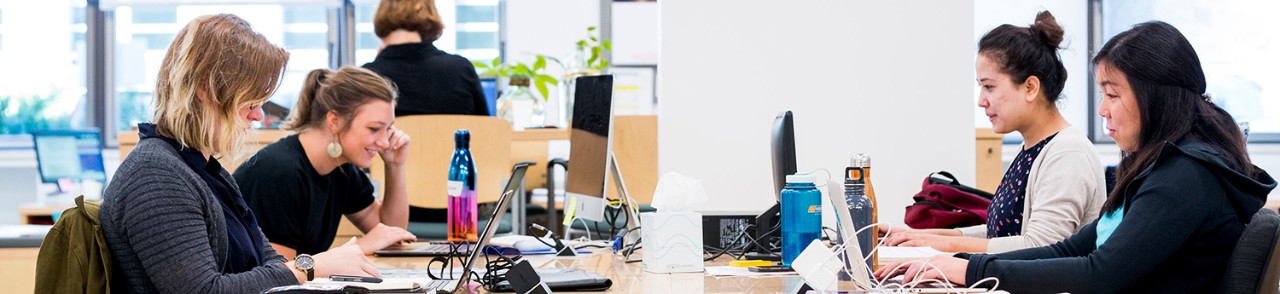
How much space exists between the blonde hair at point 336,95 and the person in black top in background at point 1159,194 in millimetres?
1394

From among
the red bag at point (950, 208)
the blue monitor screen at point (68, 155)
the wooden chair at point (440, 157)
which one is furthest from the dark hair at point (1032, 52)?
the blue monitor screen at point (68, 155)

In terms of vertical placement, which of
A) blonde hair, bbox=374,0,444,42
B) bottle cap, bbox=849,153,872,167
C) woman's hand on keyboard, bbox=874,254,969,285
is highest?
blonde hair, bbox=374,0,444,42

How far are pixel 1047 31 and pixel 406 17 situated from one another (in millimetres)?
2002

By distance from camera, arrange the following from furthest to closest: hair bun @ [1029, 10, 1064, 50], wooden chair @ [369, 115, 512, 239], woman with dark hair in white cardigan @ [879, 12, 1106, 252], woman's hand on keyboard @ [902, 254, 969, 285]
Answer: wooden chair @ [369, 115, 512, 239] → hair bun @ [1029, 10, 1064, 50] → woman with dark hair in white cardigan @ [879, 12, 1106, 252] → woman's hand on keyboard @ [902, 254, 969, 285]

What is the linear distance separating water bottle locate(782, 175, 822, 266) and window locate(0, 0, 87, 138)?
225 inches

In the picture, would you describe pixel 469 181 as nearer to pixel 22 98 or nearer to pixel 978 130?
pixel 978 130

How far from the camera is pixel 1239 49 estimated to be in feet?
19.3

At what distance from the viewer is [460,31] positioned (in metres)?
6.27

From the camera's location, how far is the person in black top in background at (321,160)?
2.37m

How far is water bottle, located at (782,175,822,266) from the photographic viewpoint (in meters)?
1.64

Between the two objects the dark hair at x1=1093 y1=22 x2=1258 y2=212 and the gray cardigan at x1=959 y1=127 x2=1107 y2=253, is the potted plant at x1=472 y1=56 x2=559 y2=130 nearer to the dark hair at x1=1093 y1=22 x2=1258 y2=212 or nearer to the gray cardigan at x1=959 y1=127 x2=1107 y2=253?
the gray cardigan at x1=959 y1=127 x2=1107 y2=253

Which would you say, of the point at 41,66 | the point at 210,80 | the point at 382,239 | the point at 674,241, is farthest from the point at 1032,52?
the point at 41,66

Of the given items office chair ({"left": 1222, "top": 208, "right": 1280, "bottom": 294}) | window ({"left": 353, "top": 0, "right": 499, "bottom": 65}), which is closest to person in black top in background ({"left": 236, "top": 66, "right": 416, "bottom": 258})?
office chair ({"left": 1222, "top": 208, "right": 1280, "bottom": 294})

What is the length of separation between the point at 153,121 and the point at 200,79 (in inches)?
3.6
